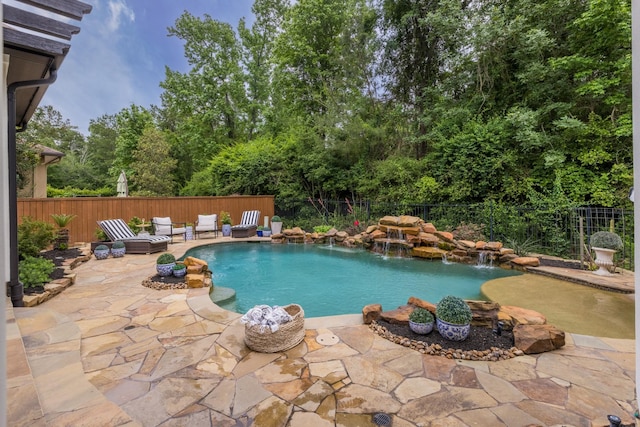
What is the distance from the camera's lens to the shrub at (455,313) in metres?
3.03

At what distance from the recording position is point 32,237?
221 inches

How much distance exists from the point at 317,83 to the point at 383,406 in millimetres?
14846

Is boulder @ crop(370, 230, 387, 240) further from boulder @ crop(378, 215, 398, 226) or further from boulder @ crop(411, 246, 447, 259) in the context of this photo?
boulder @ crop(411, 246, 447, 259)

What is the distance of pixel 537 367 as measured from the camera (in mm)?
2664

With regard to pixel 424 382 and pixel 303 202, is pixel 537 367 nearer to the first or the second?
pixel 424 382

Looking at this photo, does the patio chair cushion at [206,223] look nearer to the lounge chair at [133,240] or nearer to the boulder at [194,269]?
the lounge chair at [133,240]

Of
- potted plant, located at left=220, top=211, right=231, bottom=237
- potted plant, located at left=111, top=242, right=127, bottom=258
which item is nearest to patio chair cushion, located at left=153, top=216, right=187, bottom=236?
potted plant, located at left=220, top=211, right=231, bottom=237

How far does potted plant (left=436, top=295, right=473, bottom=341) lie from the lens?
303 centimetres

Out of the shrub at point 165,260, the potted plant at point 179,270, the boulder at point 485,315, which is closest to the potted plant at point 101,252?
the shrub at point 165,260

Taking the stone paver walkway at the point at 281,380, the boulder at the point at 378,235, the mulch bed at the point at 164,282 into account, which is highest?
the boulder at the point at 378,235

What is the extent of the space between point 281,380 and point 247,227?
851 cm

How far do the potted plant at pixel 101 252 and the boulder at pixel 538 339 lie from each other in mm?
8045

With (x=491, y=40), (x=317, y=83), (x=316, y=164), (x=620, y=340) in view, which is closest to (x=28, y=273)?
(x=620, y=340)

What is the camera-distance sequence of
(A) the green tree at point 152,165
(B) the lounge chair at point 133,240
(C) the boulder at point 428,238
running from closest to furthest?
1. (B) the lounge chair at point 133,240
2. (C) the boulder at point 428,238
3. (A) the green tree at point 152,165
